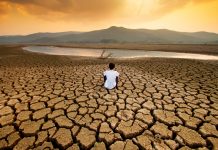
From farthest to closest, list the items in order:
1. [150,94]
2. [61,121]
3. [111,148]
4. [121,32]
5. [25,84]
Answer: [121,32] < [25,84] < [150,94] < [61,121] < [111,148]

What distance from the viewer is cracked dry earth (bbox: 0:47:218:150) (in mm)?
2604

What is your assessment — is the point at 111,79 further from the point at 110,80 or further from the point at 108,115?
the point at 108,115

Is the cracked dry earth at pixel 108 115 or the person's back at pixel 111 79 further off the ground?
the person's back at pixel 111 79

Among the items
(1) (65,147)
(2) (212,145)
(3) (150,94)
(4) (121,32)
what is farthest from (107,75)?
(4) (121,32)

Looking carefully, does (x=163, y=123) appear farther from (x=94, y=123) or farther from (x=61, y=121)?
(x=61, y=121)

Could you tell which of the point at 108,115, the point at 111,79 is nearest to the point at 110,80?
the point at 111,79

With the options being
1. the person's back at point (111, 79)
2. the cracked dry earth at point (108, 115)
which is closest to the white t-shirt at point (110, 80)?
the person's back at point (111, 79)

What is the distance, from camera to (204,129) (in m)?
2.94

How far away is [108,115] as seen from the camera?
3.36 metres

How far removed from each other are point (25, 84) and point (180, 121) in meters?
4.90

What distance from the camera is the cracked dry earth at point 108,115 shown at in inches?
103

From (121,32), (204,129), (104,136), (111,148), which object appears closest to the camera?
(111,148)

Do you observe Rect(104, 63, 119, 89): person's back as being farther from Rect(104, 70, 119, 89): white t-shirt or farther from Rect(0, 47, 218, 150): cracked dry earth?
Rect(0, 47, 218, 150): cracked dry earth

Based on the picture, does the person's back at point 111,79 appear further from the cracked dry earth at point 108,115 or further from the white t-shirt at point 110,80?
the cracked dry earth at point 108,115
